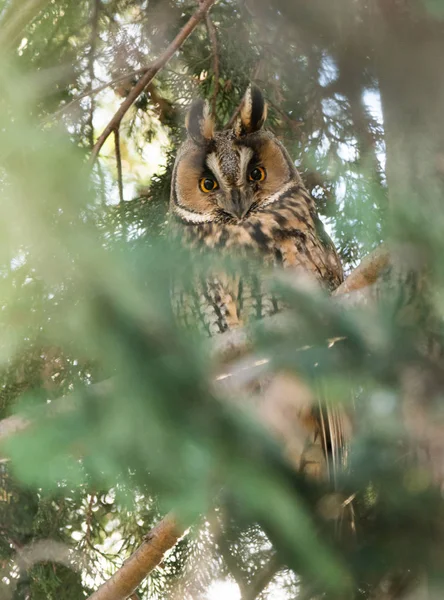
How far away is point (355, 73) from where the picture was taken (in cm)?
200

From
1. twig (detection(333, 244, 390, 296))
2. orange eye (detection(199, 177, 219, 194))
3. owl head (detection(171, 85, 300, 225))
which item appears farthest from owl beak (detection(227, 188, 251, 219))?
twig (detection(333, 244, 390, 296))

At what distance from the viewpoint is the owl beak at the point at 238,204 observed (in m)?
2.40

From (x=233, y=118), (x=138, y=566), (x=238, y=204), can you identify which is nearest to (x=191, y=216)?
(x=238, y=204)

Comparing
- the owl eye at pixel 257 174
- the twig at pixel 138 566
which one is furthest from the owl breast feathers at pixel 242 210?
the twig at pixel 138 566

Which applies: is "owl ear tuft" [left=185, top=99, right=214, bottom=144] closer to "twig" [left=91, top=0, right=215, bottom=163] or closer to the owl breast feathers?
the owl breast feathers

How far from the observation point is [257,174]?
8.24 ft

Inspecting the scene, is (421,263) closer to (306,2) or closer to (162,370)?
(162,370)

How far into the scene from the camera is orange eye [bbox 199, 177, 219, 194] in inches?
99.1

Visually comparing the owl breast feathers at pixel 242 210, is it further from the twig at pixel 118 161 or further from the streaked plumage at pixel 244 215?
the twig at pixel 118 161

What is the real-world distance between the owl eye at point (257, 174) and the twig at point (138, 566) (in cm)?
117

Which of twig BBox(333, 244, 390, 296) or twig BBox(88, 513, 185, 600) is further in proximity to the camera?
twig BBox(88, 513, 185, 600)

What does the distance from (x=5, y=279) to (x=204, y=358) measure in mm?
→ 292

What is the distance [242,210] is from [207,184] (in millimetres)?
198

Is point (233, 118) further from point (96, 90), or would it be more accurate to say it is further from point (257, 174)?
point (96, 90)
